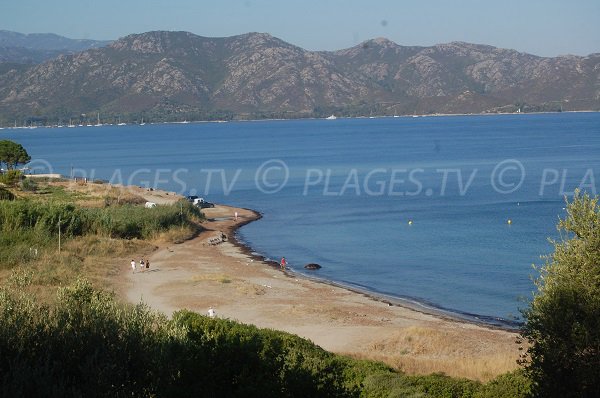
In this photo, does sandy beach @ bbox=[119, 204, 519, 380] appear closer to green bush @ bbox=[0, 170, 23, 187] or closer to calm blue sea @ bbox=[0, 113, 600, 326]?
calm blue sea @ bbox=[0, 113, 600, 326]

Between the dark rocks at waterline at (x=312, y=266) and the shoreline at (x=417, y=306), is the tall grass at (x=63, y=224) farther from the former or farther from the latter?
the dark rocks at waterline at (x=312, y=266)

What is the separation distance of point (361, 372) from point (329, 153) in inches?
5055

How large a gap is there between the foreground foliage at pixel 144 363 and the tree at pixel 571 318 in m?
1.28

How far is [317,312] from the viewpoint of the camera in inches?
1228

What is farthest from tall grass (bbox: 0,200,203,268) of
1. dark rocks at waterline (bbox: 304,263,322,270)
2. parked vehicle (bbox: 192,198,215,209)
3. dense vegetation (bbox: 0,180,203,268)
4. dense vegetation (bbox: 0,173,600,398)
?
dense vegetation (bbox: 0,173,600,398)

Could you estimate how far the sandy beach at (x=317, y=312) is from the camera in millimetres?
23922

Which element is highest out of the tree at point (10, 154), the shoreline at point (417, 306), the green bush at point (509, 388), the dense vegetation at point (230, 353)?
the dense vegetation at point (230, 353)

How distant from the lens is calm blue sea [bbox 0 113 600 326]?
4212cm

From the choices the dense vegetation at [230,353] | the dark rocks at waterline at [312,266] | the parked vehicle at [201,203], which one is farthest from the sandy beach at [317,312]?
the parked vehicle at [201,203]

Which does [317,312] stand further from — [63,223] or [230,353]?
[63,223]

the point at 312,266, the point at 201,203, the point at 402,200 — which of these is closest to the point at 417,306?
the point at 312,266

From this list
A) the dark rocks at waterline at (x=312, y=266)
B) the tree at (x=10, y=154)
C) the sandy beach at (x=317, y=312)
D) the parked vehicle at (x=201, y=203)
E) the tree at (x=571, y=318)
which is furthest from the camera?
the tree at (x=10, y=154)

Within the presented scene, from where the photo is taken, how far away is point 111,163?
12875cm

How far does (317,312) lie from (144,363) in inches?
830
